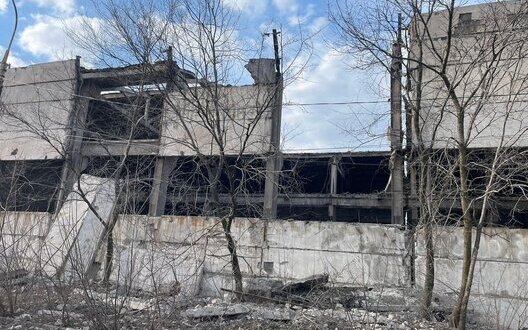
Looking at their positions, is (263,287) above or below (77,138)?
below

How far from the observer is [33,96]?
18984 millimetres

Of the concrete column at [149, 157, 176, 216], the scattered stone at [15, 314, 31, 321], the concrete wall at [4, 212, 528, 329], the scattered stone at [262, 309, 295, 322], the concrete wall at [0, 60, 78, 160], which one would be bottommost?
the scattered stone at [15, 314, 31, 321]

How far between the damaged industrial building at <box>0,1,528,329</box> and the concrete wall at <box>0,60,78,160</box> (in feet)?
0.47

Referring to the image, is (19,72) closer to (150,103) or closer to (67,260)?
(150,103)

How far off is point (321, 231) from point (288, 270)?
133 cm

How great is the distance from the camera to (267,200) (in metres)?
15.6

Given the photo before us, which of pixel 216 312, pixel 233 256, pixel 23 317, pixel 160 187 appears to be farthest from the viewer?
pixel 160 187

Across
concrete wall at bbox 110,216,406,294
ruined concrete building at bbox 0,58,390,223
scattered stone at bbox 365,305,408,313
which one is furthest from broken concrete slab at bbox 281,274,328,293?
ruined concrete building at bbox 0,58,390,223

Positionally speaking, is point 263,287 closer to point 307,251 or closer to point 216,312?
point 216,312

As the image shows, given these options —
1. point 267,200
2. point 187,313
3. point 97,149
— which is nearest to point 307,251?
point 267,200

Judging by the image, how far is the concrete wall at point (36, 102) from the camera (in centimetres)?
1822

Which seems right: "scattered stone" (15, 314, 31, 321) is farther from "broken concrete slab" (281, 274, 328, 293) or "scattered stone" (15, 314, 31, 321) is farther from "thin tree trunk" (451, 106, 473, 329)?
"thin tree trunk" (451, 106, 473, 329)

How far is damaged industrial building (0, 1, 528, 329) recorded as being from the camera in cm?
678

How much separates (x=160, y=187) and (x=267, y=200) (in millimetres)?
3928
